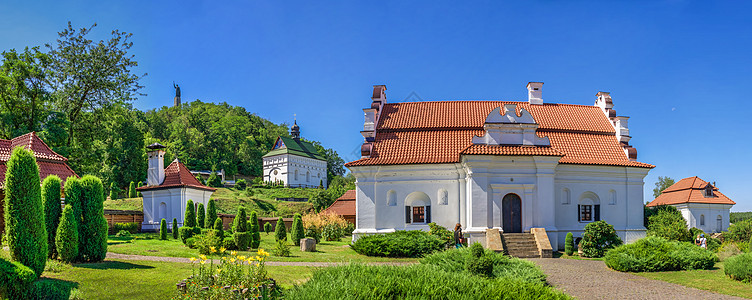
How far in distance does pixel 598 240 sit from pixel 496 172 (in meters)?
5.13

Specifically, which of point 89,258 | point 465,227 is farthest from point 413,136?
point 89,258

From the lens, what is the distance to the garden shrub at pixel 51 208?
49.6 ft

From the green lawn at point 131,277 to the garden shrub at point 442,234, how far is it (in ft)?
26.2

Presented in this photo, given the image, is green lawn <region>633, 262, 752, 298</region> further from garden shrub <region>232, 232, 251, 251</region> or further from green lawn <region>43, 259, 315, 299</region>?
garden shrub <region>232, 232, 251, 251</region>

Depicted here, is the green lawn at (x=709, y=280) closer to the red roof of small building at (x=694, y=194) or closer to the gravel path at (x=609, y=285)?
the gravel path at (x=609, y=285)

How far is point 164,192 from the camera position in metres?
36.1

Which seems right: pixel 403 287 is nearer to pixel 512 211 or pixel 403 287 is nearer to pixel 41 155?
pixel 512 211

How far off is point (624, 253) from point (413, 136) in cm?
1195

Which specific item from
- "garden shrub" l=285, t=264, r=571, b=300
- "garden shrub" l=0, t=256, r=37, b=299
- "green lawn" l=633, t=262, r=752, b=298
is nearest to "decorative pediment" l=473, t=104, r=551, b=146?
"green lawn" l=633, t=262, r=752, b=298

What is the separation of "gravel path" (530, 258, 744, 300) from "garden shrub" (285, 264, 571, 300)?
3558mm

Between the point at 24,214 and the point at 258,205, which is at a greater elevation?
the point at 24,214

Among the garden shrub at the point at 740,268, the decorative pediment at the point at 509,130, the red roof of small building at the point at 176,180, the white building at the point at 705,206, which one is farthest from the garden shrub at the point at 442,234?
the white building at the point at 705,206

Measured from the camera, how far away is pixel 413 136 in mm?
26734

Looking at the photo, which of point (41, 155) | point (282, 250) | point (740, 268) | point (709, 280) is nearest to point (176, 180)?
point (41, 155)
